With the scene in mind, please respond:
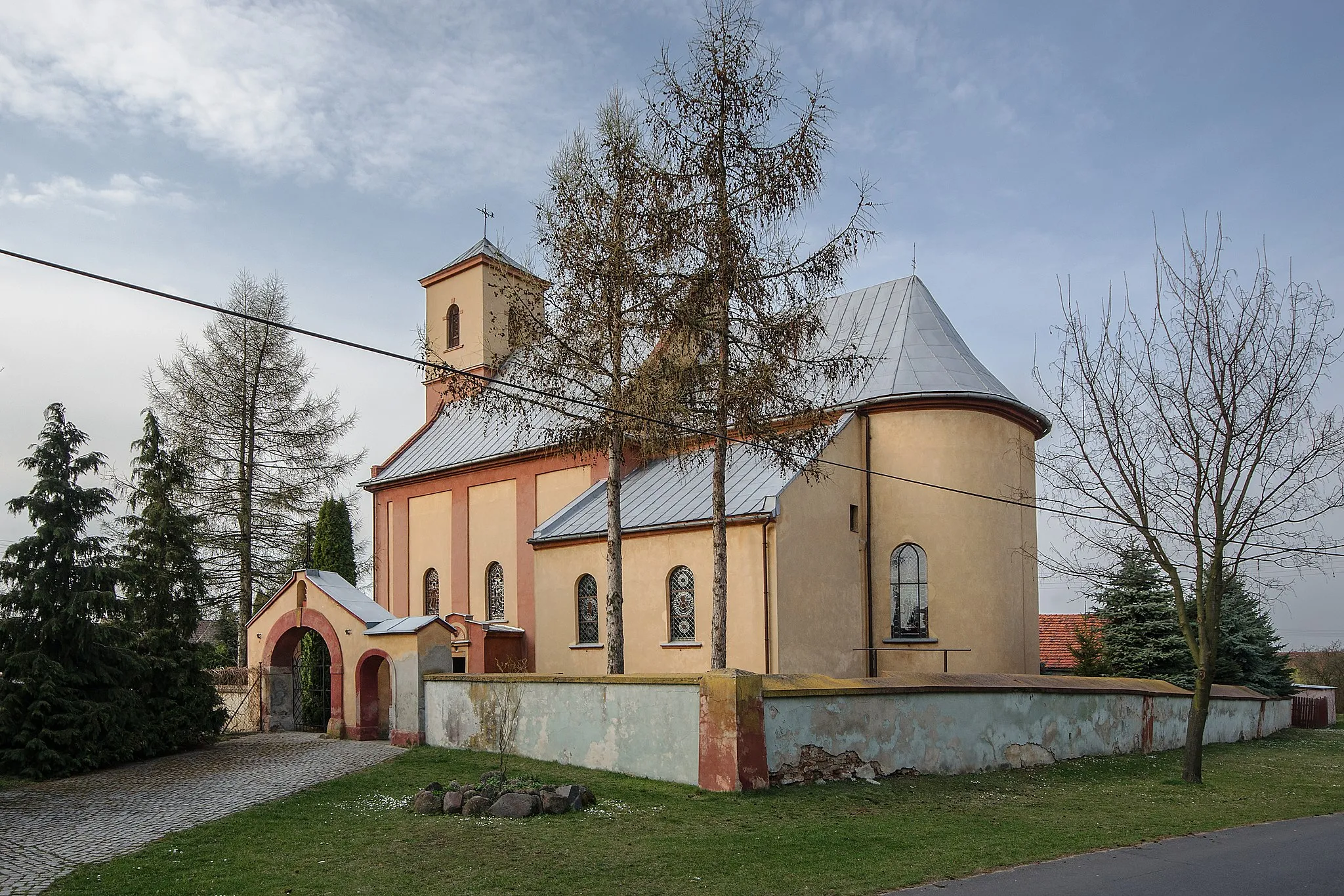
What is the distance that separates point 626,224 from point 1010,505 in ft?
34.2

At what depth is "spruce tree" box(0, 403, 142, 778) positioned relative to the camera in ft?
53.8

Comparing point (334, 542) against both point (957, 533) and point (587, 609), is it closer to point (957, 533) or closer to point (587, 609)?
point (587, 609)

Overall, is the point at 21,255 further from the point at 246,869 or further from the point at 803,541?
the point at 803,541

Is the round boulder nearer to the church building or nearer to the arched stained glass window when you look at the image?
the church building

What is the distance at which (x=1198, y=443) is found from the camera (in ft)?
49.9

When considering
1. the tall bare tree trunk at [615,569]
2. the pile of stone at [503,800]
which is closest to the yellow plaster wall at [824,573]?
the tall bare tree trunk at [615,569]

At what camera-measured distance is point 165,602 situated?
2014cm

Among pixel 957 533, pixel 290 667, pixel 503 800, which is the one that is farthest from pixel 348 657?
pixel 957 533

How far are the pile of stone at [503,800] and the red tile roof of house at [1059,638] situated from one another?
62.5ft

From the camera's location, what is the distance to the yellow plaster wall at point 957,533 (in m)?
20.8

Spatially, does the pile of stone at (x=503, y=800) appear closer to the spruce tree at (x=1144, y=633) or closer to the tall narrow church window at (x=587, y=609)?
the tall narrow church window at (x=587, y=609)

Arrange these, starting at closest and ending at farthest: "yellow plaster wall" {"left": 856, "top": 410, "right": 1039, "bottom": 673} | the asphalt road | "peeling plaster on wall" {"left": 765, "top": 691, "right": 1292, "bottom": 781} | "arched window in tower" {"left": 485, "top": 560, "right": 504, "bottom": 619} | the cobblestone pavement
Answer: the asphalt road, the cobblestone pavement, "peeling plaster on wall" {"left": 765, "top": 691, "right": 1292, "bottom": 781}, "yellow plaster wall" {"left": 856, "top": 410, "right": 1039, "bottom": 673}, "arched window in tower" {"left": 485, "top": 560, "right": 504, "bottom": 619}

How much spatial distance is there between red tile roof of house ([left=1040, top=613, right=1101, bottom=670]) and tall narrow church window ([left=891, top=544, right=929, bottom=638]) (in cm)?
843

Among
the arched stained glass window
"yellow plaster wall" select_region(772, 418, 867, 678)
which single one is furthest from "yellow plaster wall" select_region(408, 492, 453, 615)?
"yellow plaster wall" select_region(772, 418, 867, 678)
